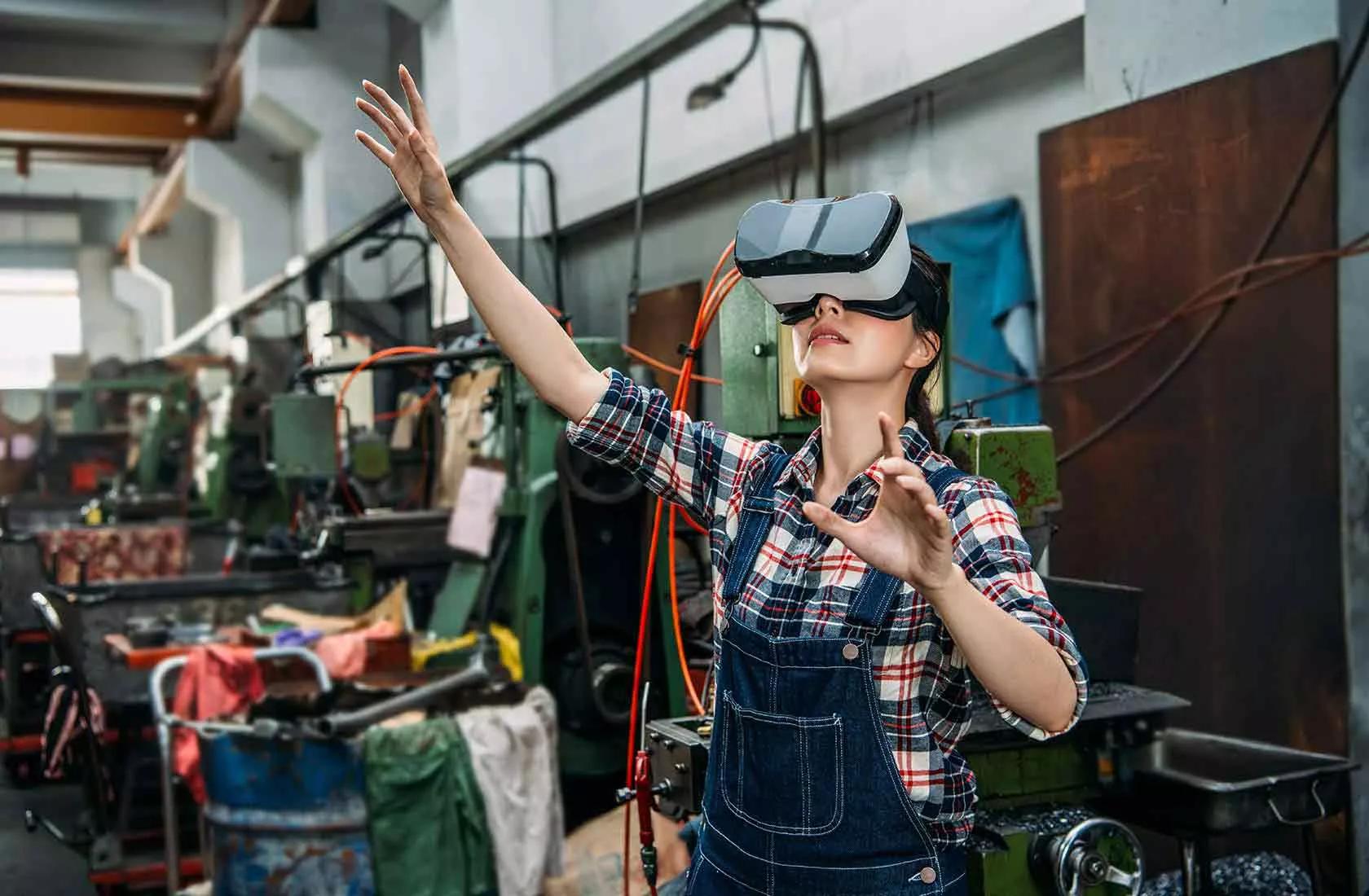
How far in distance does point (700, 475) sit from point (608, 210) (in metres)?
4.47

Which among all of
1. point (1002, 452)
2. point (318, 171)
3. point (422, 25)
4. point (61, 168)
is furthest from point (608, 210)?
point (61, 168)

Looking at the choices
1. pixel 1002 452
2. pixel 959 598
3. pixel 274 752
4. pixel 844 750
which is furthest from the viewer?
pixel 274 752

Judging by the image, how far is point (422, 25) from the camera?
5.85 m

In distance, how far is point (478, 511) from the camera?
3.93 m

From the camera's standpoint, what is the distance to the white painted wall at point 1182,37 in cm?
264

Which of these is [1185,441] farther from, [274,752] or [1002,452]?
[274,752]

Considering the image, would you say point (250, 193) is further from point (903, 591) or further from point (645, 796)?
point (903, 591)

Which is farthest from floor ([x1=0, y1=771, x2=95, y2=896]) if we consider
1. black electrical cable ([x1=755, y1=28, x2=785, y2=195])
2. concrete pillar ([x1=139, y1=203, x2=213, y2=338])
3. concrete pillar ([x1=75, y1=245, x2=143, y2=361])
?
concrete pillar ([x1=75, y1=245, x2=143, y2=361])

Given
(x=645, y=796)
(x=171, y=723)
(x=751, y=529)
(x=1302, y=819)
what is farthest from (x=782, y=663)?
(x=171, y=723)

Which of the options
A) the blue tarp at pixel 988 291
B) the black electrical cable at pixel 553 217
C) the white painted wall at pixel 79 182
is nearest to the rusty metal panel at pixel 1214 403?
the blue tarp at pixel 988 291

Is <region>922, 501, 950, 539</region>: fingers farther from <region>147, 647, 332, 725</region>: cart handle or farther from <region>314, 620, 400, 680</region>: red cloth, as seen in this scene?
<region>314, 620, 400, 680</region>: red cloth

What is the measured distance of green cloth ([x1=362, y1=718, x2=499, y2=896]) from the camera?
9.28 ft

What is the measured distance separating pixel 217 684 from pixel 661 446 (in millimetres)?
2187

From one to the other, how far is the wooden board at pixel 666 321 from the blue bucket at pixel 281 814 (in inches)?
87.8
